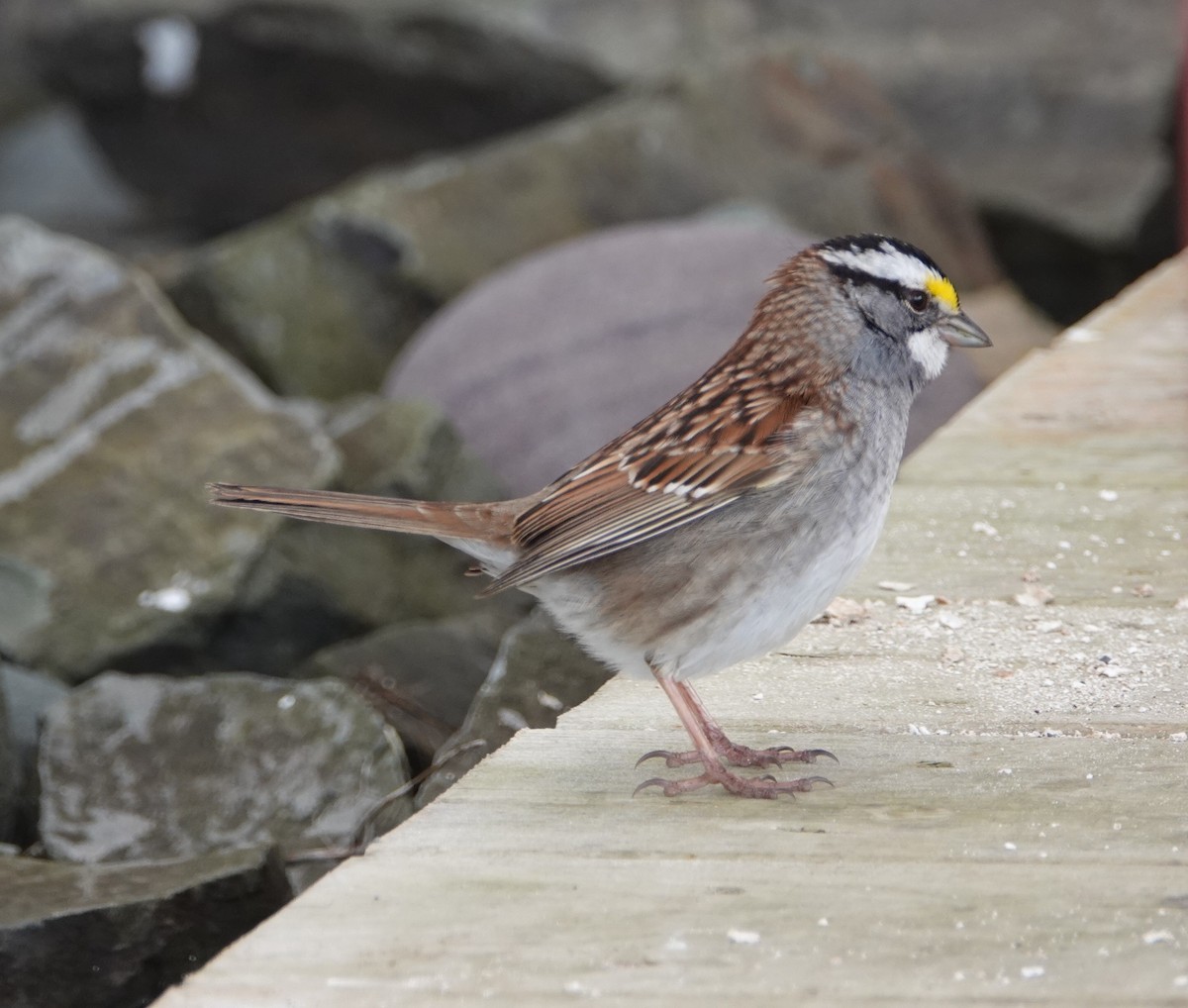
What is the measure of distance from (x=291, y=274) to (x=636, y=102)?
2.09m

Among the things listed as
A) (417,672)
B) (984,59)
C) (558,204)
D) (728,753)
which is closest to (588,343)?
(558,204)

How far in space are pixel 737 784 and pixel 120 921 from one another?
4.33 ft

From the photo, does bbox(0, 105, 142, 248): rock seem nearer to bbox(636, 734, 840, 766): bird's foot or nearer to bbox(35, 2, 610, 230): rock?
bbox(35, 2, 610, 230): rock

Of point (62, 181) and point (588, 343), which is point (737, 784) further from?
point (62, 181)

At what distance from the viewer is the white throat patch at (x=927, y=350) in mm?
3592

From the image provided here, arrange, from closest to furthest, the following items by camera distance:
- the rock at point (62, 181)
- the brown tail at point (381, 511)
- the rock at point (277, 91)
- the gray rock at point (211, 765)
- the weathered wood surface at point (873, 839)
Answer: the weathered wood surface at point (873, 839) → the brown tail at point (381, 511) → the gray rock at point (211, 765) → the rock at point (277, 91) → the rock at point (62, 181)

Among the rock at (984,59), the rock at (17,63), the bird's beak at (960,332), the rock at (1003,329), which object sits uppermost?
the rock at (17,63)

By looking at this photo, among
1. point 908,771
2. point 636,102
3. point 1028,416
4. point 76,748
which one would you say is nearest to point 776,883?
point 908,771

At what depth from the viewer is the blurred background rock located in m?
4.56

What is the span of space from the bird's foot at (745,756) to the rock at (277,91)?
895 centimetres

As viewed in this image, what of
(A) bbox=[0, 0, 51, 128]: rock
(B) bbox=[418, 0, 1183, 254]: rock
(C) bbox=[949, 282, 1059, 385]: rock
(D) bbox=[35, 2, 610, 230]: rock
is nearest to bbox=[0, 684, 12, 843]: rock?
(C) bbox=[949, 282, 1059, 385]: rock

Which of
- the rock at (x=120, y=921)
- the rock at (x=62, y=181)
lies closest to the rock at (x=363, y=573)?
the rock at (x=120, y=921)

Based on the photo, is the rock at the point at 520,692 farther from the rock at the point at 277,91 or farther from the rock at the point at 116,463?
the rock at the point at 277,91

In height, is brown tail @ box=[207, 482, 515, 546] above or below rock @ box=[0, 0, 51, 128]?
below
